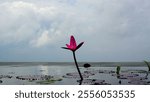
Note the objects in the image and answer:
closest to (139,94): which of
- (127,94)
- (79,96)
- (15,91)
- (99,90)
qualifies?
(127,94)

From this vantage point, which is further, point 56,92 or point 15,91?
point 15,91

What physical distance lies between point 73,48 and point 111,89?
1391 millimetres

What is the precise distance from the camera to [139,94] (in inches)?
144

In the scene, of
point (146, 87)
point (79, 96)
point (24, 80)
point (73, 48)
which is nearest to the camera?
point (73, 48)

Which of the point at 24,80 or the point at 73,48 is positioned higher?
the point at 73,48

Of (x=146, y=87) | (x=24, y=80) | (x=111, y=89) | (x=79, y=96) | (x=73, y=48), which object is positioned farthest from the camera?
(x=24, y=80)

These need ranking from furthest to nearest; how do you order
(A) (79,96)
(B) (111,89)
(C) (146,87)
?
→ 1. (C) (146,87)
2. (B) (111,89)
3. (A) (79,96)

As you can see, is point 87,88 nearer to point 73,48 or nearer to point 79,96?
point 79,96

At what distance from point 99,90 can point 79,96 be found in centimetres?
28

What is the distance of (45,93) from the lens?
3.54 metres

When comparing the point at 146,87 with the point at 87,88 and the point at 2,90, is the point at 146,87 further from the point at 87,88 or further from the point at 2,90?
the point at 2,90

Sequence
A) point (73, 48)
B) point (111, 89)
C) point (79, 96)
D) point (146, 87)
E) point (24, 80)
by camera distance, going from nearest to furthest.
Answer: point (73, 48) → point (79, 96) → point (111, 89) → point (146, 87) → point (24, 80)

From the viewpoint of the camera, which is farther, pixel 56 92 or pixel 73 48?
pixel 56 92

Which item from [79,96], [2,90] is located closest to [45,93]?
[79,96]
